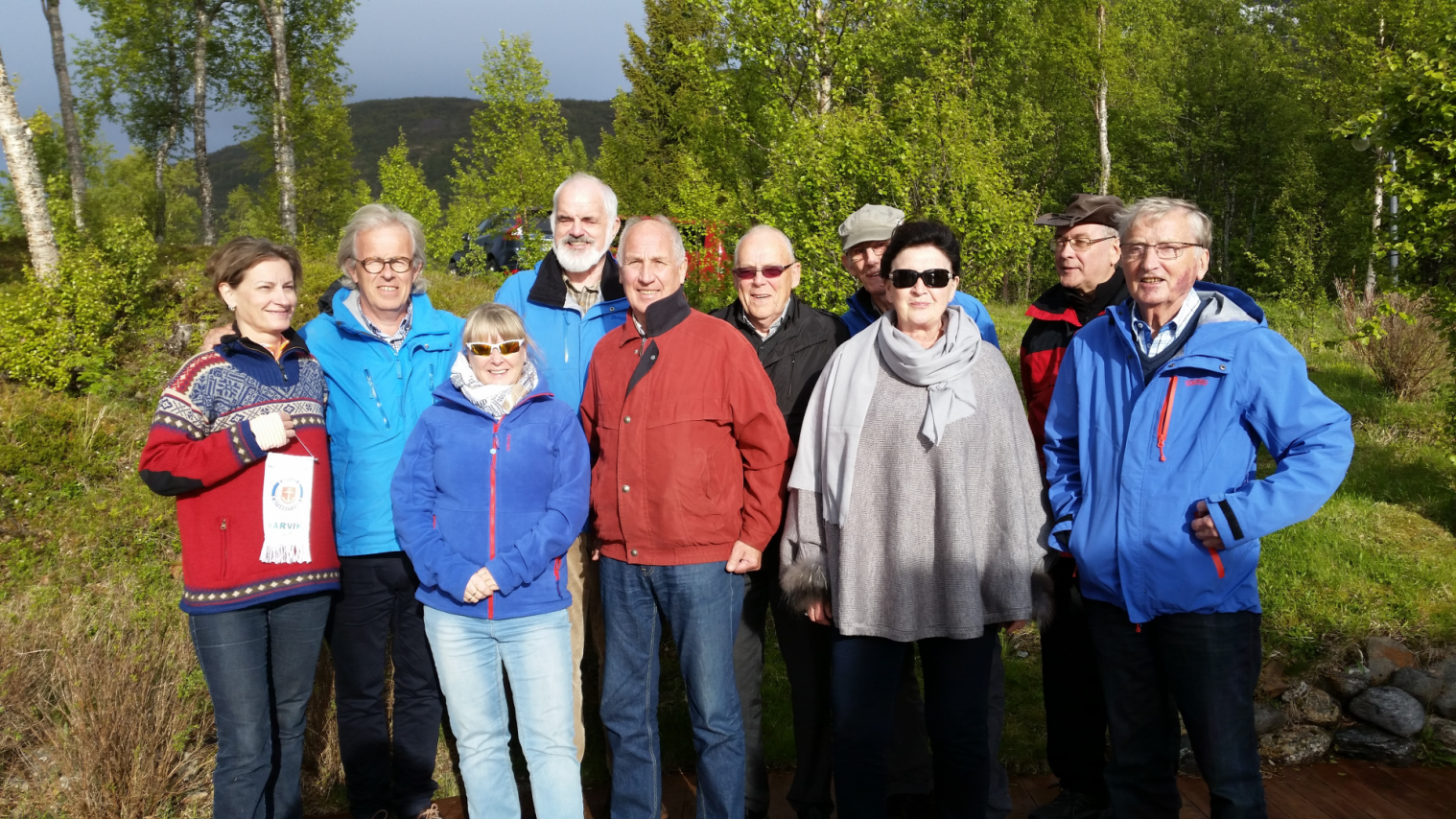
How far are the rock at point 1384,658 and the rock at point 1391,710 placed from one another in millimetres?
188

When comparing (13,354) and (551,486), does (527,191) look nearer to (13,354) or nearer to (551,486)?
(13,354)

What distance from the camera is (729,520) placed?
3.17 m

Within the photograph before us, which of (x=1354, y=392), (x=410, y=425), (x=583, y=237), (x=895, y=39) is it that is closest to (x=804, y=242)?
(x=583, y=237)

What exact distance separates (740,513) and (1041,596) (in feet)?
3.50

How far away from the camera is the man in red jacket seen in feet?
10.2

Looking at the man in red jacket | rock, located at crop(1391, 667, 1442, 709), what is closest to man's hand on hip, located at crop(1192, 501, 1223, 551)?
the man in red jacket

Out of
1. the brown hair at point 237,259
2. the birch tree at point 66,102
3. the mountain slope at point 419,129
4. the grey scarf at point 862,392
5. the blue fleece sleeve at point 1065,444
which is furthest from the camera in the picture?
the mountain slope at point 419,129

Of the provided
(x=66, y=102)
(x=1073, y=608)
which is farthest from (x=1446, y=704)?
(x=66, y=102)

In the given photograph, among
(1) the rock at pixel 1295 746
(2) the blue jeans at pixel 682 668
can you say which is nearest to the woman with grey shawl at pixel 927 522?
(2) the blue jeans at pixel 682 668

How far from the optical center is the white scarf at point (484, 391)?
3.12 meters

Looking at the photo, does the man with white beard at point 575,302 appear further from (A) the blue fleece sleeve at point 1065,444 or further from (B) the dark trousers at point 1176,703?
(B) the dark trousers at point 1176,703

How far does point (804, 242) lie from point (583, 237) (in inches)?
199

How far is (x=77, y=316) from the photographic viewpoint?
32.2 feet

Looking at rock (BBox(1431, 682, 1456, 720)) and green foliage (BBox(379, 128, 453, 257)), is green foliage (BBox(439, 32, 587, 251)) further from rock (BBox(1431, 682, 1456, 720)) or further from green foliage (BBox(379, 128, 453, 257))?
rock (BBox(1431, 682, 1456, 720))
